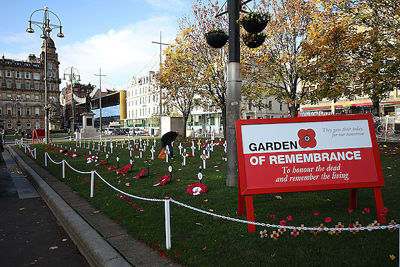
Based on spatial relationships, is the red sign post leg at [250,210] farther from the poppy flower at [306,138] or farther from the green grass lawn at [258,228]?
the poppy flower at [306,138]

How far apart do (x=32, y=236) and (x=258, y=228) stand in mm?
3992

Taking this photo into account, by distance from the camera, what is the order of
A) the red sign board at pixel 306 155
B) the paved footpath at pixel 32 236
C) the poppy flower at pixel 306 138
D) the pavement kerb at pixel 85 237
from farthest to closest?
the poppy flower at pixel 306 138 → the red sign board at pixel 306 155 → the paved footpath at pixel 32 236 → the pavement kerb at pixel 85 237

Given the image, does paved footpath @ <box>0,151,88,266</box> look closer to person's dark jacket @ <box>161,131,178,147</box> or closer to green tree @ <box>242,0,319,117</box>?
person's dark jacket @ <box>161,131,178,147</box>

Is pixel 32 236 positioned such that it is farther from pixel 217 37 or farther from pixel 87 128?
pixel 87 128

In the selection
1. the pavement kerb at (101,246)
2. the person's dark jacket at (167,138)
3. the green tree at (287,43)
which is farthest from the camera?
the green tree at (287,43)

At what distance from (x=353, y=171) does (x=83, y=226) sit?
4.57 metres

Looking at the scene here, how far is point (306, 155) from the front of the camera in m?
4.49

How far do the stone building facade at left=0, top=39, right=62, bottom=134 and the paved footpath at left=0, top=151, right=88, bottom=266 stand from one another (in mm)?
81306

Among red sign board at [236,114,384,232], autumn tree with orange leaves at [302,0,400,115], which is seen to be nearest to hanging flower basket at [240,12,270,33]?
red sign board at [236,114,384,232]

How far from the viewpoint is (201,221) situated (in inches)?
192

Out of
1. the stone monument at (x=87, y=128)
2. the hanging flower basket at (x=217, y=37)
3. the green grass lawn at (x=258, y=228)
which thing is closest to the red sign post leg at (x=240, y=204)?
the green grass lawn at (x=258, y=228)

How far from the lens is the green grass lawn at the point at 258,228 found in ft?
11.5

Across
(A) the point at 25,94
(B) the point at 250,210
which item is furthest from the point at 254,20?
(A) the point at 25,94

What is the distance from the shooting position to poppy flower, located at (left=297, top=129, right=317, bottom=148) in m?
4.53
